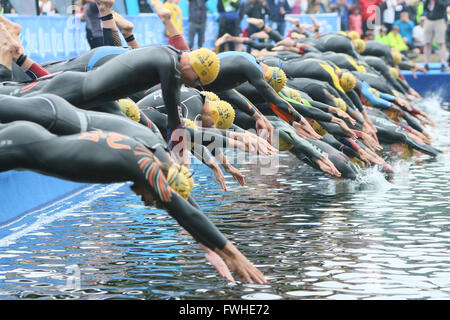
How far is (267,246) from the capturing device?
9297 millimetres

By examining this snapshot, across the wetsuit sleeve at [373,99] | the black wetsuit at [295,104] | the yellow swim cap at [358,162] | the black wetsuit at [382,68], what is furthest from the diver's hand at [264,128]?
the black wetsuit at [382,68]

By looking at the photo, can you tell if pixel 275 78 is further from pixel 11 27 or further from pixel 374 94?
pixel 374 94

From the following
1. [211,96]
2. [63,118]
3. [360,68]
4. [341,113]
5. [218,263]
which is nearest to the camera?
[218,263]

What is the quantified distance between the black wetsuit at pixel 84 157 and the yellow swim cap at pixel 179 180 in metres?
0.26

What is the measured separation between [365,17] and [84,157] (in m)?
25.0

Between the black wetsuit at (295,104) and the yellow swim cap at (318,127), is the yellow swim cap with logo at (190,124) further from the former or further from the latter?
the yellow swim cap at (318,127)

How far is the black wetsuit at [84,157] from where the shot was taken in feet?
21.4

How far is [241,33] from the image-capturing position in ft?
91.5

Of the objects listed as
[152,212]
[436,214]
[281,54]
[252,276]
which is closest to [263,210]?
[152,212]

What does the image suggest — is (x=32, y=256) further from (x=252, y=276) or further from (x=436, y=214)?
(x=436, y=214)

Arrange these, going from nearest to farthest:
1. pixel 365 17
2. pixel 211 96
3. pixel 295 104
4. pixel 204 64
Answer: pixel 204 64
pixel 211 96
pixel 295 104
pixel 365 17

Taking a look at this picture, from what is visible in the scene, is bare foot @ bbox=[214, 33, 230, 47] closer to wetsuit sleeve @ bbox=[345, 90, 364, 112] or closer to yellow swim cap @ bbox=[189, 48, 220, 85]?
wetsuit sleeve @ bbox=[345, 90, 364, 112]

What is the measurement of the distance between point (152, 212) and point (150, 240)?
170 cm

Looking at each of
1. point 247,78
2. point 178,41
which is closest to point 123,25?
point 178,41
